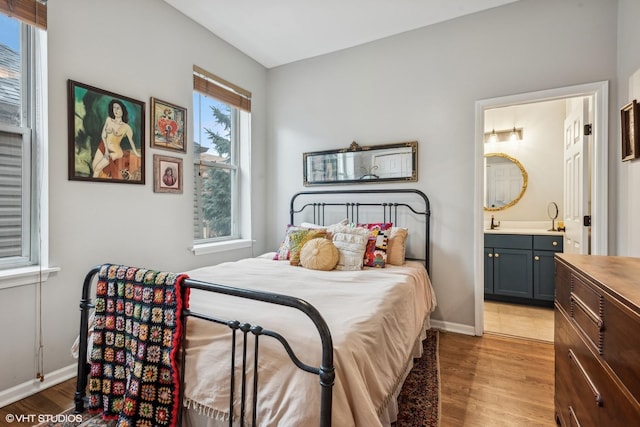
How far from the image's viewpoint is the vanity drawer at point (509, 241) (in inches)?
142

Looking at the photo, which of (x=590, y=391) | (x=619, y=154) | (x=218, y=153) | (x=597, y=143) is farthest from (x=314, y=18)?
(x=590, y=391)

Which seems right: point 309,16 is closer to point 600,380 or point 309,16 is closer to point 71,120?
point 71,120

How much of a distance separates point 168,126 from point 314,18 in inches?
63.7

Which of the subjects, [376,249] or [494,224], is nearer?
[376,249]

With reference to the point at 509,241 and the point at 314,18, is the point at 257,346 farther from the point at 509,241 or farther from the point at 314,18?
the point at 509,241

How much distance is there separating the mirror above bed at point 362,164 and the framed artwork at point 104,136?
→ 1.72 m

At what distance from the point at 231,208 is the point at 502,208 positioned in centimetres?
354

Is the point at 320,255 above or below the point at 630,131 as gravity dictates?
below

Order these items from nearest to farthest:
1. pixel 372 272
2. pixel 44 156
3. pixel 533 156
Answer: pixel 44 156
pixel 372 272
pixel 533 156

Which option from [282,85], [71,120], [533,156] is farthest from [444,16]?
[71,120]

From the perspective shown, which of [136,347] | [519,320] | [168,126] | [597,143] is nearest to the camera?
[136,347]

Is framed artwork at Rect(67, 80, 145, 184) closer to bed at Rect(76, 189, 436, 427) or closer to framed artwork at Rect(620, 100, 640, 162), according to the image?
bed at Rect(76, 189, 436, 427)

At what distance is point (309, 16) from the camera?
284cm

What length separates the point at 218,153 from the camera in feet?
11.1
